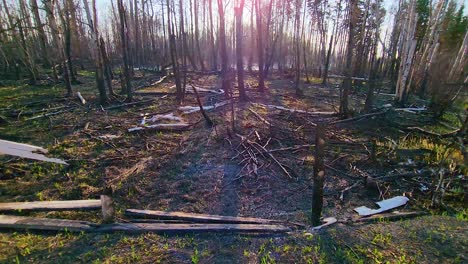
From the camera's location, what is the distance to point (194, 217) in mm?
4305

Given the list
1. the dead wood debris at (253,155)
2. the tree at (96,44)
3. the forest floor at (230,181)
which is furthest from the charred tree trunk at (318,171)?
the tree at (96,44)

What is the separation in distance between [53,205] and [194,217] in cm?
251

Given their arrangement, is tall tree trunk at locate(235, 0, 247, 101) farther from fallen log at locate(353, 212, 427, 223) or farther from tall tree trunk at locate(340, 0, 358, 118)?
fallen log at locate(353, 212, 427, 223)

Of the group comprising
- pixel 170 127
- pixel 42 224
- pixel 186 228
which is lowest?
pixel 186 228

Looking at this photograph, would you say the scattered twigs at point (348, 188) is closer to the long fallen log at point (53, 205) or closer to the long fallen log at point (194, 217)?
the long fallen log at point (194, 217)

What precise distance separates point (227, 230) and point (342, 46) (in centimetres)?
3852

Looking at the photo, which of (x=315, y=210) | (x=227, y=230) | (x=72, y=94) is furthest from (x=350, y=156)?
(x=72, y=94)

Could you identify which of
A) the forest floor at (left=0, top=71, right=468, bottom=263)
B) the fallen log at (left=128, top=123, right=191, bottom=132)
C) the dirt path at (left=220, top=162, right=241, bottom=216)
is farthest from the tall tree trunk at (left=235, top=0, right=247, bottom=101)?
the dirt path at (left=220, top=162, right=241, bottom=216)

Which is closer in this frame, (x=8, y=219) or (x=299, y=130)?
(x=8, y=219)

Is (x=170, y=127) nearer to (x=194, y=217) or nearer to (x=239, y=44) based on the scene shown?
(x=194, y=217)

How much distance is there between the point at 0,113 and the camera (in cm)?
876

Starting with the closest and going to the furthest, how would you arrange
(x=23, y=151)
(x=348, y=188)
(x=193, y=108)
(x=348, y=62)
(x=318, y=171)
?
(x=318, y=171) → (x=348, y=188) → (x=23, y=151) → (x=348, y=62) → (x=193, y=108)

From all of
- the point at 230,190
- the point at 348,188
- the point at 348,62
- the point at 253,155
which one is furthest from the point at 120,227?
the point at 348,62

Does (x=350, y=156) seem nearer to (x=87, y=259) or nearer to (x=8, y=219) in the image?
(x=87, y=259)
